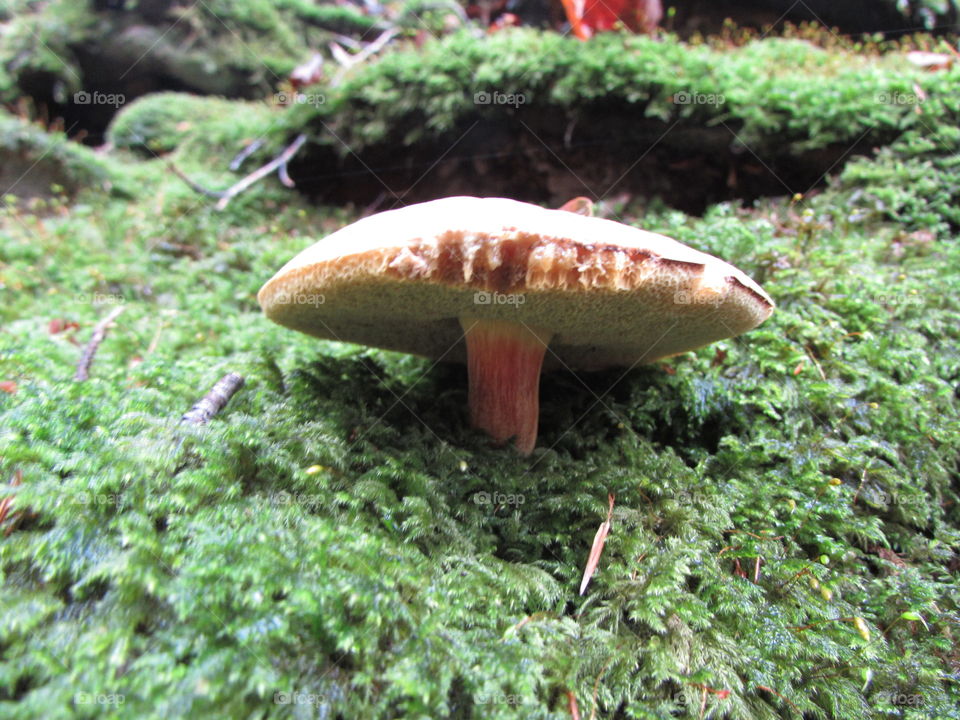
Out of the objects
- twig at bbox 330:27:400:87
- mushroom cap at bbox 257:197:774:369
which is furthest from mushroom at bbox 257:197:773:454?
twig at bbox 330:27:400:87

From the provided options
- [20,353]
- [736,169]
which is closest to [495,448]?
[20,353]

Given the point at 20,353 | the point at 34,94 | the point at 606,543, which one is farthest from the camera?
the point at 34,94

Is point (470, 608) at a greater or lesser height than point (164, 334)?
greater

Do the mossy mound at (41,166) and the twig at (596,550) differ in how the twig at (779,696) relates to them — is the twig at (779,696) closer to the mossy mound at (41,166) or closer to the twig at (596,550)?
the twig at (596,550)

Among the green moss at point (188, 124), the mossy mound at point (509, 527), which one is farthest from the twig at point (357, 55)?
the mossy mound at point (509, 527)

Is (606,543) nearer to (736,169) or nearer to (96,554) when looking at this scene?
(96,554)

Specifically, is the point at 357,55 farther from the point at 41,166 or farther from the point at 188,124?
the point at 41,166

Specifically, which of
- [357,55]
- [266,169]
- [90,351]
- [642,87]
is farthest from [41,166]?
[642,87]
